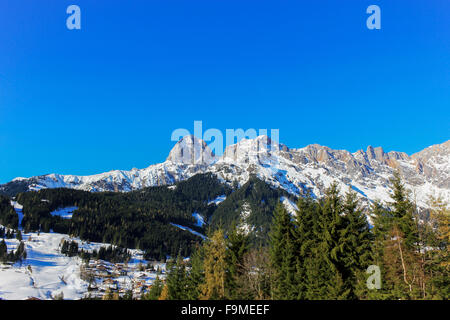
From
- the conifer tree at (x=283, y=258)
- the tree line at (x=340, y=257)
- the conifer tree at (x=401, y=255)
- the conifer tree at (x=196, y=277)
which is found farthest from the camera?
the conifer tree at (x=196, y=277)

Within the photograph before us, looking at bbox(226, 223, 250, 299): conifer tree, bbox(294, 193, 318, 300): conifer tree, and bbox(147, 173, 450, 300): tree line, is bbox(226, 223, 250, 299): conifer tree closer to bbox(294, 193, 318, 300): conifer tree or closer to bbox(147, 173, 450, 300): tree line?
bbox(147, 173, 450, 300): tree line

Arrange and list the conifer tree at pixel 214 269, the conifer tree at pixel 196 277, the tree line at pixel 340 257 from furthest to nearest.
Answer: the conifer tree at pixel 196 277 → the conifer tree at pixel 214 269 → the tree line at pixel 340 257

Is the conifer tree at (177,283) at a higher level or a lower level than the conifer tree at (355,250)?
lower

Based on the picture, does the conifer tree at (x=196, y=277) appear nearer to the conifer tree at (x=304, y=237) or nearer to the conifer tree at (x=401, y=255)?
the conifer tree at (x=304, y=237)

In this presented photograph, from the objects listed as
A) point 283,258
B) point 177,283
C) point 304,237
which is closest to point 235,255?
point 283,258

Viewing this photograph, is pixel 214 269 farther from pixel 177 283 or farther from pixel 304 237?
pixel 177 283

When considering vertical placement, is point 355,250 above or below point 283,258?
above

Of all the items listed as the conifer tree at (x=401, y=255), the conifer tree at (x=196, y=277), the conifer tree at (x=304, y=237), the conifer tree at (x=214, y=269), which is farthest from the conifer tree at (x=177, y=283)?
the conifer tree at (x=401, y=255)

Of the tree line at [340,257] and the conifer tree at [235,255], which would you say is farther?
the conifer tree at [235,255]

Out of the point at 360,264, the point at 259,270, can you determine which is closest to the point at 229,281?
the point at 259,270
